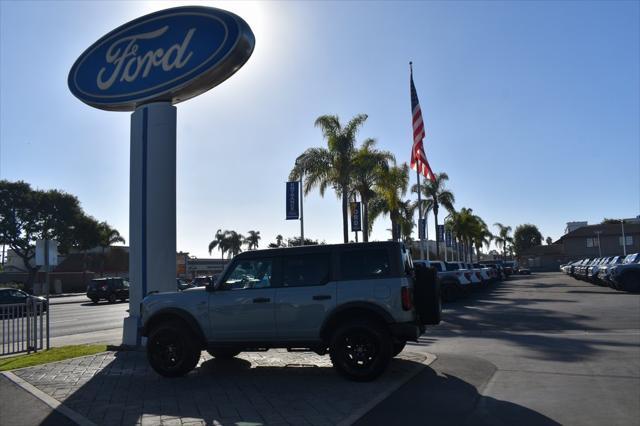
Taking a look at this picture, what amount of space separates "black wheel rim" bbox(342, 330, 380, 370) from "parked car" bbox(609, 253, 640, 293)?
21.3 meters

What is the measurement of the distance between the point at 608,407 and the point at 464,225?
61.3 metres

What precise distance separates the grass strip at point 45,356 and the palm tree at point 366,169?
63.1 feet

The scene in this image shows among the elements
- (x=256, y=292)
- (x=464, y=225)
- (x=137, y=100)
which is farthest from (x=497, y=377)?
(x=464, y=225)

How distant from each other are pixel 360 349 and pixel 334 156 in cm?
2215

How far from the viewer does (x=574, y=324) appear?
49.2 feet

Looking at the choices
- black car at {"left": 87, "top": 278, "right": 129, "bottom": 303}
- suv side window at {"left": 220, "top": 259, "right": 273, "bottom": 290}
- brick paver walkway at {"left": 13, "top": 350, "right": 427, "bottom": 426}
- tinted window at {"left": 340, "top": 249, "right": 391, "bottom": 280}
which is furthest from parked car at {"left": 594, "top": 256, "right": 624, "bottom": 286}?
black car at {"left": 87, "top": 278, "right": 129, "bottom": 303}

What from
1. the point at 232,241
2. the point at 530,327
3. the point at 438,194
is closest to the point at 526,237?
the point at 232,241

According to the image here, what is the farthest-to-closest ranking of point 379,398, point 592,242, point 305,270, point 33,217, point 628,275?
point 592,242, point 33,217, point 628,275, point 305,270, point 379,398

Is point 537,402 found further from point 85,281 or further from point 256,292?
point 85,281

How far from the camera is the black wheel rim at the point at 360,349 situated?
8.04 m

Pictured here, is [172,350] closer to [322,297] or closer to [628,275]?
[322,297]

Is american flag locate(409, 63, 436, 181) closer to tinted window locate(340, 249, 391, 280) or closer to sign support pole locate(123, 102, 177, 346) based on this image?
sign support pole locate(123, 102, 177, 346)

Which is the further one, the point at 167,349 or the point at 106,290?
the point at 106,290

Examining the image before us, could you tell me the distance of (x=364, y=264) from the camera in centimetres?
838
